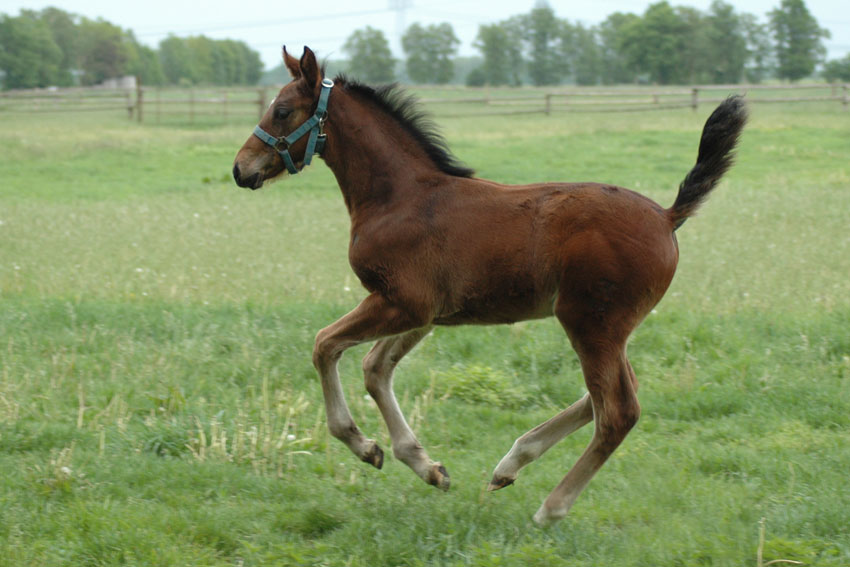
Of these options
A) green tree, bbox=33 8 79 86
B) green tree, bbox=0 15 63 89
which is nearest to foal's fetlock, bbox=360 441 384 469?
green tree, bbox=0 15 63 89

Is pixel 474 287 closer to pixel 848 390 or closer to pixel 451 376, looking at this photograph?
pixel 451 376

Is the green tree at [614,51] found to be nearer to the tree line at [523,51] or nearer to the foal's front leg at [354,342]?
the tree line at [523,51]

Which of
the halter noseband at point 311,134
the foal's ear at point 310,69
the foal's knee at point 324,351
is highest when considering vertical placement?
the foal's ear at point 310,69

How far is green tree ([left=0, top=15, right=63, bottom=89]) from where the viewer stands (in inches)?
2884

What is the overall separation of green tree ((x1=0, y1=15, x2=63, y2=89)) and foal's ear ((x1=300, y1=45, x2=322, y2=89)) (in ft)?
258

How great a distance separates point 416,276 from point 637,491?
165 cm

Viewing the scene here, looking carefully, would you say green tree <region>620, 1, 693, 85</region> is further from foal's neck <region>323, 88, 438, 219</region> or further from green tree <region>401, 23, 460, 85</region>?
foal's neck <region>323, 88, 438, 219</region>

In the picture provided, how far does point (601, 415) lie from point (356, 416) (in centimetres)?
202

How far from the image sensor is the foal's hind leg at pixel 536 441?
421 cm

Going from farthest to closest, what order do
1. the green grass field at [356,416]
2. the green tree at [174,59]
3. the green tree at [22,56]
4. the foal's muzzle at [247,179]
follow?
the green tree at [174,59]
the green tree at [22,56]
the foal's muzzle at [247,179]
the green grass field at [356,416]

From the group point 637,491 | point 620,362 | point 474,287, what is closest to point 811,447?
point 637,491

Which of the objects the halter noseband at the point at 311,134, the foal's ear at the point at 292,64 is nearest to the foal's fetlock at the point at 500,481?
the halter noseband at the point at 311,134

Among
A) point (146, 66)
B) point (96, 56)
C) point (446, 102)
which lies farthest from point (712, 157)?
point (146, 66)

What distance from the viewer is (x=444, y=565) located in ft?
12.0
